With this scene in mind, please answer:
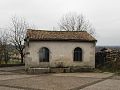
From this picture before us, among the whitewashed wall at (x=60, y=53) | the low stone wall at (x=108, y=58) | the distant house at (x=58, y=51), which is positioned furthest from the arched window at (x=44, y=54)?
the low stone wall at (x=108, y=58)

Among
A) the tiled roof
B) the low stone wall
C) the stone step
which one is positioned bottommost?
the stone step

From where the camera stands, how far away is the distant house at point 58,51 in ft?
78.8

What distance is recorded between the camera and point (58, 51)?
24.5 metres

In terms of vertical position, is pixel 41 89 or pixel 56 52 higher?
pixel 56 52

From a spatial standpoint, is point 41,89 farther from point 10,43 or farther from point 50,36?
point 10,43

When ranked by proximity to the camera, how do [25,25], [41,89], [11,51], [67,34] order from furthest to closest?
[25,25] → [11,51] → [67,34] → [41,89]

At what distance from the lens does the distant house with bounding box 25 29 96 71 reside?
24.0 meters

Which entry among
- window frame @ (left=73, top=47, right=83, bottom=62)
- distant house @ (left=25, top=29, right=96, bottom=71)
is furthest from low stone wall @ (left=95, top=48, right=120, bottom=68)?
window frame @ (left=73, top=47, right=83, bottom=62)

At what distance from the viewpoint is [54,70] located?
23.8 meters

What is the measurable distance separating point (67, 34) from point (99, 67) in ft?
16.3

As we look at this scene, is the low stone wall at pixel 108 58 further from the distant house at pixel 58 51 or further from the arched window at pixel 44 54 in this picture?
the arched window at pixel 44 54

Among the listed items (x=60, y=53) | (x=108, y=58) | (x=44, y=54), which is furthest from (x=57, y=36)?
(x=108, y=58)

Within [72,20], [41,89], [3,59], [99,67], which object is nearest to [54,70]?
[99,67]

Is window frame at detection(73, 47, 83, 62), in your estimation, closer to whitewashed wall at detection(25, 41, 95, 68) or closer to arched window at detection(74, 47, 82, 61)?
arched window at detection(74, 47, 82, 61)
